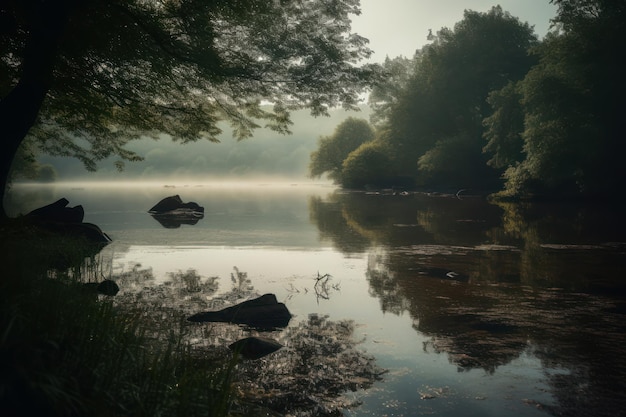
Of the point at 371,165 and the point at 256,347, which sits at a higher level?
the point at 371,165

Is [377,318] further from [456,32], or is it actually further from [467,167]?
[456,32]

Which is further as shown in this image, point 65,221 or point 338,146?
point 338,146

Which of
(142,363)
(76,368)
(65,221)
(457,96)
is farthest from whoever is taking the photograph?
(457,96)

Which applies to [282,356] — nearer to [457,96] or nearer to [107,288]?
[107,288]

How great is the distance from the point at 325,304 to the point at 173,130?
8.51 metres

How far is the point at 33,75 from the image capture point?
930cm

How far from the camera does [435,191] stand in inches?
2422

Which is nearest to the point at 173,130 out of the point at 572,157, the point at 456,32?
the point at 572,157

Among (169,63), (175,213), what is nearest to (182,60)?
(169,63)

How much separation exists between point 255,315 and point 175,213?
2325cm

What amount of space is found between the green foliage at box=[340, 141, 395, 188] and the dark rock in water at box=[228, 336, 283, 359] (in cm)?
6319

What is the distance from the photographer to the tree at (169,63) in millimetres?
9578

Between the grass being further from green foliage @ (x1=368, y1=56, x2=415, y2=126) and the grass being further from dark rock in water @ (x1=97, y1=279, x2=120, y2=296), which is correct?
green foliage @ (x1=368, y1=56, x2=415, y2=126)

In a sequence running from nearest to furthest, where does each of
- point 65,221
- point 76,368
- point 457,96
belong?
point 76,368, point 65,221, point 457,96
